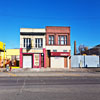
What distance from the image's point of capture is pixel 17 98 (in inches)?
229

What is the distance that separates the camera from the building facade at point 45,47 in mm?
24219

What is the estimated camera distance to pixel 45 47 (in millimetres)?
24781

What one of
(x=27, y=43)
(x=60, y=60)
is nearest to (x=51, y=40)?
(x=60, y=60)

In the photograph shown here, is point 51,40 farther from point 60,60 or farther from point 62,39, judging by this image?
point 60,60

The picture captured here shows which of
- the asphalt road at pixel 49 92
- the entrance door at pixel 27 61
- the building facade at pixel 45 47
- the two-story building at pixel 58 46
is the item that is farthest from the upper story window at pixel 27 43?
the asphalt road at pixel 49 92

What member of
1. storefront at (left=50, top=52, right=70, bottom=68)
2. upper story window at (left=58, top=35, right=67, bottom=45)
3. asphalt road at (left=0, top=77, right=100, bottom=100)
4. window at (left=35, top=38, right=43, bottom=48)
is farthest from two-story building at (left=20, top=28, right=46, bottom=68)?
asphalt road at (left=0, top=77, right=100, bottom=100)

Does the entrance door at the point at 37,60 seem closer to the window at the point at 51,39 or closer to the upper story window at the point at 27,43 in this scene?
the upper story window at the point at 27,43

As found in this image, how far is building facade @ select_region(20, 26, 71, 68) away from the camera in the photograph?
2422cm

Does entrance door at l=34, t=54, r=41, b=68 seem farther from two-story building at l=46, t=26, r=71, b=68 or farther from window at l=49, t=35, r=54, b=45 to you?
window at l=49, t=35, r=54, b=45

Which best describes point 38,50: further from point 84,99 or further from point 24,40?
point 84,99

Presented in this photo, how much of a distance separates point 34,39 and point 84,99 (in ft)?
65.3

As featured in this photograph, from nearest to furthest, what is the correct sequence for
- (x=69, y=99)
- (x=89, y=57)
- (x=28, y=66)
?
1. (x=69, y=99)
2. (x=28, y=66)
3. (x=89, y=57)

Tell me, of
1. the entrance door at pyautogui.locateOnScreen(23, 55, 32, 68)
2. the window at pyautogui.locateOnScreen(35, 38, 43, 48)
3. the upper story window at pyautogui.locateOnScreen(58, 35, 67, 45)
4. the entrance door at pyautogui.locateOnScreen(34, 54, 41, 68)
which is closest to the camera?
the entrance door at pyautogui.locateOnScreen(34, 54, 41, 68)

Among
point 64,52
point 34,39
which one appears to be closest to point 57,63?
point 64,52
